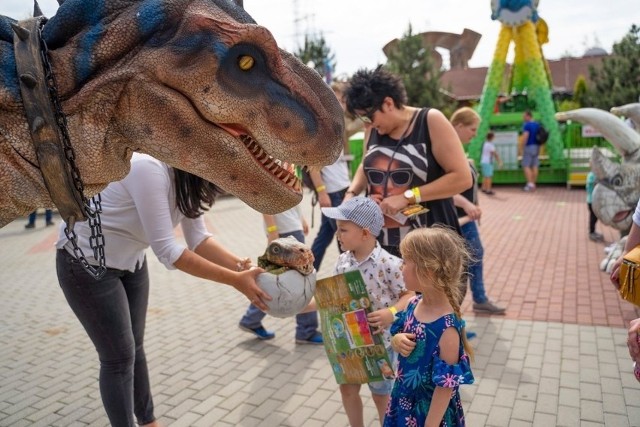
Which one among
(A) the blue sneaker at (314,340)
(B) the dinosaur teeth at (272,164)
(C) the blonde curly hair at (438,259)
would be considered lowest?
(A) the blue sneaker at (314,340)

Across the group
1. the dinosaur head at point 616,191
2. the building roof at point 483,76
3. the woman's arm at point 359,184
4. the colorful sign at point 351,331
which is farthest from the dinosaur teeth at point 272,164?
the building roof at point 483,76

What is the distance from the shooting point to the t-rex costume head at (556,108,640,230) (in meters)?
5.43

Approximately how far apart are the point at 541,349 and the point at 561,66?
132 feet

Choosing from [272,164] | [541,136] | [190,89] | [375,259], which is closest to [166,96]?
[190,89]

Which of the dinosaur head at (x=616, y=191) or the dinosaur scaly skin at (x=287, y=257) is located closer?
the dinosaur scaly skin at (x=287, y=257)

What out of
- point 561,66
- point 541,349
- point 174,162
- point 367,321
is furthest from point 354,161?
point 561,66

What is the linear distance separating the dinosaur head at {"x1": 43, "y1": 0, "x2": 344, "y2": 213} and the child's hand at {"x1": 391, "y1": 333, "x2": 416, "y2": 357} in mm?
997

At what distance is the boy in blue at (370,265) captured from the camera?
2.72 metres

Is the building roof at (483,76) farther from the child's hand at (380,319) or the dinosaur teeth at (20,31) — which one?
the dinosaur teeth at (20,31)

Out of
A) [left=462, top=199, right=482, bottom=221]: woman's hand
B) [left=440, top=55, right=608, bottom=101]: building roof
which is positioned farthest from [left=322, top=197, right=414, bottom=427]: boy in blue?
[left=440, top=55, right=608, bottom=101]: building roof

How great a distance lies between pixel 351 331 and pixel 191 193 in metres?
0.99

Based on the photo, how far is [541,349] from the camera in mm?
4188

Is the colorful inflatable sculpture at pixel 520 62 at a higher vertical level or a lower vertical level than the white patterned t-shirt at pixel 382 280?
higher

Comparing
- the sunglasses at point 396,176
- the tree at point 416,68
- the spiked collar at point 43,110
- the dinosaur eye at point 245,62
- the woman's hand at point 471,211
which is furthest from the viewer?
the tree at point 416,68
